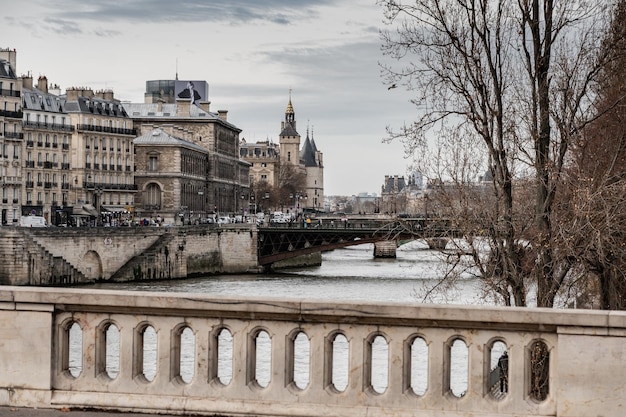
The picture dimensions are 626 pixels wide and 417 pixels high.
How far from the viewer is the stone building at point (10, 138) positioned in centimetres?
8188

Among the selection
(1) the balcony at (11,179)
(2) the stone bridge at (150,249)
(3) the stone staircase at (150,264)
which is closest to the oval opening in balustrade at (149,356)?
(2) the stone bridge at (150,249)

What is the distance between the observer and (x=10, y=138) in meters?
84.0

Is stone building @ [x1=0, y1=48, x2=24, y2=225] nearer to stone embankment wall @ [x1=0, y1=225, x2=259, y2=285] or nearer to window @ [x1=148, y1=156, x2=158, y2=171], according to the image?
stone embankment wall @ [x1=0, y1=225, x2=259, y2=285]

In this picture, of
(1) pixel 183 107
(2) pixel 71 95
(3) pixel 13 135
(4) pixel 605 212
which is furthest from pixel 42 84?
(4) pixel 605 212

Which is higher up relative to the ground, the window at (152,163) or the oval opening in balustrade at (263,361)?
the window at (152,163)

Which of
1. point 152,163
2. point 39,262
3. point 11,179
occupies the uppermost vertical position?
point 152,163

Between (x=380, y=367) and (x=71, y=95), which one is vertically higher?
(x=71, y=95)

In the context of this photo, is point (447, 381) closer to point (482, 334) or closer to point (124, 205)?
point (482, 334)

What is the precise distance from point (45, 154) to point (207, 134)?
34.1 m

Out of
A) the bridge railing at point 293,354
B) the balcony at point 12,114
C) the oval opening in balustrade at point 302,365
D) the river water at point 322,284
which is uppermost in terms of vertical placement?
the balcony at point 12,114

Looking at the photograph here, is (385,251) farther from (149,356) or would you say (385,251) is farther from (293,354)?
(293,354)

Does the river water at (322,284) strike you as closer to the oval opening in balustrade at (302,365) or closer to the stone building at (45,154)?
the oval opening in balustrade at (302,365)

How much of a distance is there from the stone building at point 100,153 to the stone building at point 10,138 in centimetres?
1159

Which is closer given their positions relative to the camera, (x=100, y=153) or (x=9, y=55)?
(x=9, y=55)
